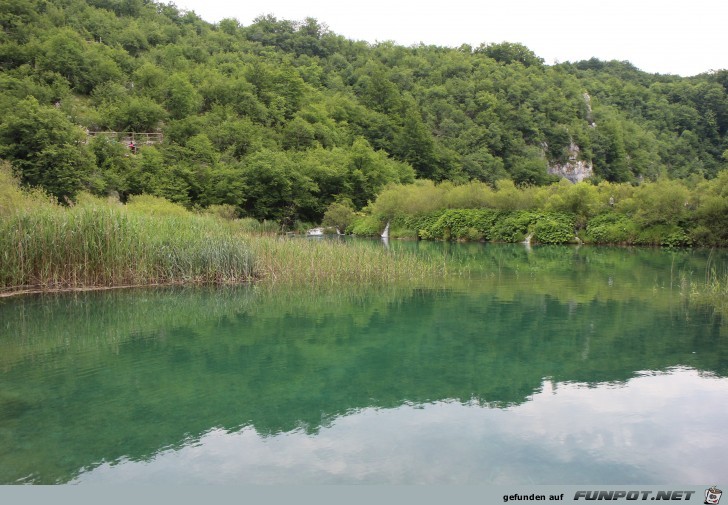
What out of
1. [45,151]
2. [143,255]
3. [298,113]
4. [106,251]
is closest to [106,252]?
[106,251]

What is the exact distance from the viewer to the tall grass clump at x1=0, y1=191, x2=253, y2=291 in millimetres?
14000

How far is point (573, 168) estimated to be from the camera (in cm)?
7875

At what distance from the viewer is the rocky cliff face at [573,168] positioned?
257 ft

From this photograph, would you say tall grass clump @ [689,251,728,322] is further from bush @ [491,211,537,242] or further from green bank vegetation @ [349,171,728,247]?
bush @ [491,211,537,242]

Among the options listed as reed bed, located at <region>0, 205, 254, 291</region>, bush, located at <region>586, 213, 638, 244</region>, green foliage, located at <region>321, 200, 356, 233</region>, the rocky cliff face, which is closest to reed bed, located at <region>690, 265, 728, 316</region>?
reed bed, located at <region>0, 205, 254, 291</region>

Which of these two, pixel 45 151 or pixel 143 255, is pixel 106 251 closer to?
pixel 143 255

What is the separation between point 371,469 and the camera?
505 cm

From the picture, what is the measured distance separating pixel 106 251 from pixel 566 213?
29.2m

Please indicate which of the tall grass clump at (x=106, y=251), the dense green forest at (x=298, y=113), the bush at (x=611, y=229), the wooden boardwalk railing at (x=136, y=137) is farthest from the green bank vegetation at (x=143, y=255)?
the wooden boardwalk railing at (x=136, y=137)

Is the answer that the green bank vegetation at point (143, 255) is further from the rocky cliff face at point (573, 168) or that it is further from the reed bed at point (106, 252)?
the rocky cliff face at point (573, 168)

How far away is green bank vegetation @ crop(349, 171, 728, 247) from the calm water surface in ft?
64.7

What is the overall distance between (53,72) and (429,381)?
194 feet

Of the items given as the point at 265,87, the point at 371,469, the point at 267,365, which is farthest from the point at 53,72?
the point at 371,469

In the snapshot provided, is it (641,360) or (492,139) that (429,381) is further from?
(492,139)
